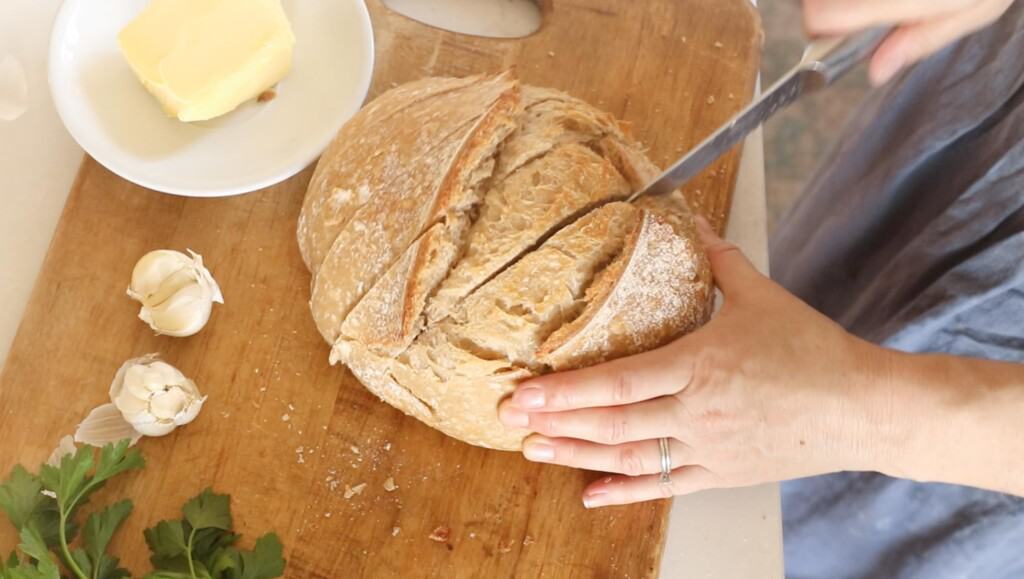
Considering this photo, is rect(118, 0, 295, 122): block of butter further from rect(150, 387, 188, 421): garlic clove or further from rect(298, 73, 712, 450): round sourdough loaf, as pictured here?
rect(150, 387, 188, 421): garlic clove

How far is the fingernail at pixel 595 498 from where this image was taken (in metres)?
1.25

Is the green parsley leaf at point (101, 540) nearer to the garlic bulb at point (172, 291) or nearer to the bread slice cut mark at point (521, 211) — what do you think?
the garlic bulb at point (172, 291)

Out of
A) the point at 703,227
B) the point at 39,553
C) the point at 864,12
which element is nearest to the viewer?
the point at 864,12

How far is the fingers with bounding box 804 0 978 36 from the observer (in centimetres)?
97

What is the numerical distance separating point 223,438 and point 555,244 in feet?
1.90

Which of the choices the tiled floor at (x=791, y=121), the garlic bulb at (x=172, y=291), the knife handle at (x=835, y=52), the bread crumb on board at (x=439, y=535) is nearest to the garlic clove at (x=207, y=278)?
the garlic bulb at (x=172, y=291)

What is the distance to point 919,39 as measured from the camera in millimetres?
1023

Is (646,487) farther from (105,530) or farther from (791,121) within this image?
(791,121)

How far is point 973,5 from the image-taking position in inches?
40.1

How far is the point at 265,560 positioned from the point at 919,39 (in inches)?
42.1

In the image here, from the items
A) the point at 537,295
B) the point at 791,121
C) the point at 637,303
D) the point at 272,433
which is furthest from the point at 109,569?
the point at 791,121

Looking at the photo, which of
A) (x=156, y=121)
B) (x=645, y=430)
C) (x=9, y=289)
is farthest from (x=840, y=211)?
(x=9, y=289)

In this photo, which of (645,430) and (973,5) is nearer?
(973,5)

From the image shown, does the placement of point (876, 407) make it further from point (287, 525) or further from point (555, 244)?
point (287, 525)
